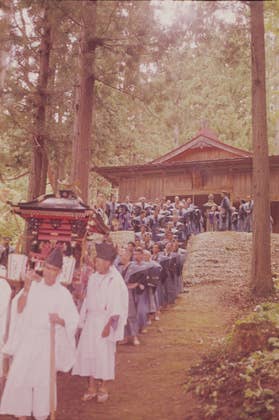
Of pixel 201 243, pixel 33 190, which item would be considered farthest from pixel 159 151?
pixel 33 190

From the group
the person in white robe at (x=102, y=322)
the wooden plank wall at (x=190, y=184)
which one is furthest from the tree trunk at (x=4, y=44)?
the wooden plank wall at (x=190, y=184)

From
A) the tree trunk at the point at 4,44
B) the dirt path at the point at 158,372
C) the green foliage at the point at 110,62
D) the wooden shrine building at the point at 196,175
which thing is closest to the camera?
the dirt path at the point at 158,372

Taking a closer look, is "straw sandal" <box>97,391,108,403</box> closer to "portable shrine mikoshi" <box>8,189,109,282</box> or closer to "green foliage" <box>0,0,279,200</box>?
"portable shrine mikoshi" <box>8,189,109,282</box>

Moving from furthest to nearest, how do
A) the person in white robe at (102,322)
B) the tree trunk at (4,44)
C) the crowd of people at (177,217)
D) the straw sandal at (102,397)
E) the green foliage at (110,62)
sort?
1. the crowd of people at (177,217)
2. the tree trunk at (4,44)
3. the green foliage at (110,62)
4. the straw sandal at (102,397)
5. the person in white robe at (102,322)

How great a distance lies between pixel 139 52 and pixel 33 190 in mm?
5160

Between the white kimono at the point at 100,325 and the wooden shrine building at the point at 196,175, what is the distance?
18416 millimetres

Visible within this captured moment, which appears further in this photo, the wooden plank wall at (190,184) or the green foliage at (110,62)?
the wooden plank wall at (190,184)

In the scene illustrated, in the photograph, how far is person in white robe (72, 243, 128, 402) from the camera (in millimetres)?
6152

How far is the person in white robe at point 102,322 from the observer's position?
615 centimetres

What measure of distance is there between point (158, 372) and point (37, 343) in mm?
2757

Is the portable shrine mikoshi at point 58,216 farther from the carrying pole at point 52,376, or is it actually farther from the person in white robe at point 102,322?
the carrying pole at point 52,376

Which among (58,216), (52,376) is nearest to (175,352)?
(58,216)

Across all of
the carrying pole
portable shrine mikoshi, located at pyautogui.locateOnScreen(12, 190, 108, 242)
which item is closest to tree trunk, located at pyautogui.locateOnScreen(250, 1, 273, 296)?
portable shrine mikoshi, located at pyautogui.locateOnScreen(12, 190, 108, 242)

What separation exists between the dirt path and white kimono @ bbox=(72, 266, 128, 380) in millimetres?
465
